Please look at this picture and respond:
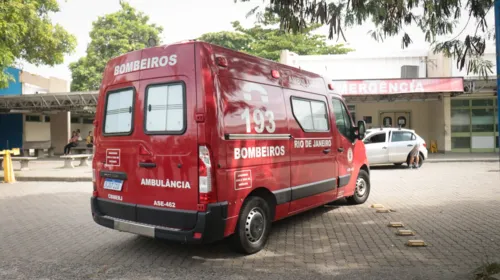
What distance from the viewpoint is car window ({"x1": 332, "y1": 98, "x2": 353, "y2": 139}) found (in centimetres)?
688

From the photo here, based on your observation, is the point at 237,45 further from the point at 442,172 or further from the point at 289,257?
the point at 289,257

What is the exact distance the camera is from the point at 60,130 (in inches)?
1145

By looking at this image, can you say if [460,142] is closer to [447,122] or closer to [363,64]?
[447,122]

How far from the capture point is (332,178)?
6.50 m

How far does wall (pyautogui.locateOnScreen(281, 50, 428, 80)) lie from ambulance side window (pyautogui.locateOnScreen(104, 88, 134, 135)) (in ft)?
66.5

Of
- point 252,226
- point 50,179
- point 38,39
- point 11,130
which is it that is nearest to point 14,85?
point 11,130

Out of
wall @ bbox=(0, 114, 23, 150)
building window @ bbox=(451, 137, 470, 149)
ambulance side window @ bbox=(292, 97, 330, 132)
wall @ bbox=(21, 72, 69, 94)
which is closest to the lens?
ambulance side window @ bbox=(292, 97, 330, 132)

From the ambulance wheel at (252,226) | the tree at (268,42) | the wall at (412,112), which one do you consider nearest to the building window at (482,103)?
the wall at (412,112)

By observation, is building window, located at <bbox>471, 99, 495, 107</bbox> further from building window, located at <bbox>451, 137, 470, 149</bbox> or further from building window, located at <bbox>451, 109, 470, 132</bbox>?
building window, located at <bbox>451, 137, 470, 149</bbox>

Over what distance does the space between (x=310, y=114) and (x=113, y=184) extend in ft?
9.92

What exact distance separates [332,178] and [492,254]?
248cm

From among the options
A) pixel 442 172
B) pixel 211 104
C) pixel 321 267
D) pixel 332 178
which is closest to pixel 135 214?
pixel 211 104

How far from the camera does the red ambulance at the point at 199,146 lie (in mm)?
4266

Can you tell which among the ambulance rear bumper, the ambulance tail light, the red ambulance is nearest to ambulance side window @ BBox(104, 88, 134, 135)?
the red ambulance
